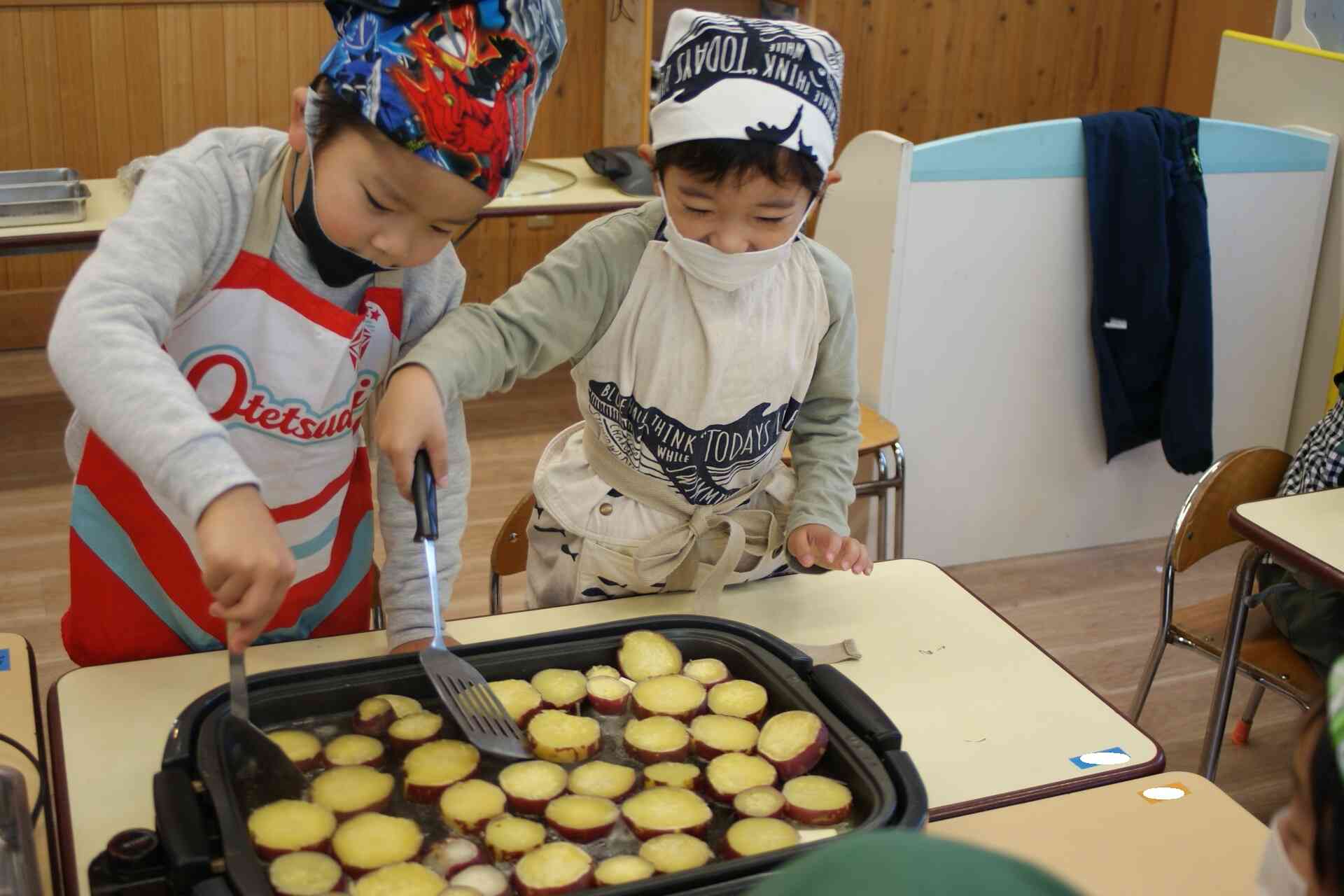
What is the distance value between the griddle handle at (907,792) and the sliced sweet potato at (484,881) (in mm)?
266

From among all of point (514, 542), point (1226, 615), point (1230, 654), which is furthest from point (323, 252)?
point (1226, 615)

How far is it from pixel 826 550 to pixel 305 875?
0.66 meters

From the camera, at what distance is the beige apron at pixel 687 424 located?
1325 mm

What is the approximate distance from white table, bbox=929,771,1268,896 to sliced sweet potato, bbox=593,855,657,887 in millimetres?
261

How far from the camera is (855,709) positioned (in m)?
1.00

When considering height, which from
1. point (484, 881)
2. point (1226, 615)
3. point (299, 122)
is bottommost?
point (1226, 615)

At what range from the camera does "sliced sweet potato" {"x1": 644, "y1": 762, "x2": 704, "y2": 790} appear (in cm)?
95

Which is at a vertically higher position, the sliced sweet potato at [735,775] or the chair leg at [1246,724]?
the sliced sweet potato at [735,775]

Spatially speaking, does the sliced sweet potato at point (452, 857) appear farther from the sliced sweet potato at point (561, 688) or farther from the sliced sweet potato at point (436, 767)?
the sliced sweet potato at point (561, 688)

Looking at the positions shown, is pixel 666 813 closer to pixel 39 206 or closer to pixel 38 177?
pixel 39 206

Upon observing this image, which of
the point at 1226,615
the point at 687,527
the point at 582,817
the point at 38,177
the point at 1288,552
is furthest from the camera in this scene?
the point at 38,177

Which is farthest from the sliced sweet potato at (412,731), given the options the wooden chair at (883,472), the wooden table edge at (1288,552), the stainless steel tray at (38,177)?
the stainless steel tray at (38,177)

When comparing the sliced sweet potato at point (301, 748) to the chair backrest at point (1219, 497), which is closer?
the sliced sweet potato at point (301, 748)

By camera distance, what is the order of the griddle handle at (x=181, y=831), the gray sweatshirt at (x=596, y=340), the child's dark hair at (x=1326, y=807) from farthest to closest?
the gray sweatshirt at (x=596, y=340), the griddle handle at (x=181, y=831), the child's dark hair at (x=1326, y=807)
